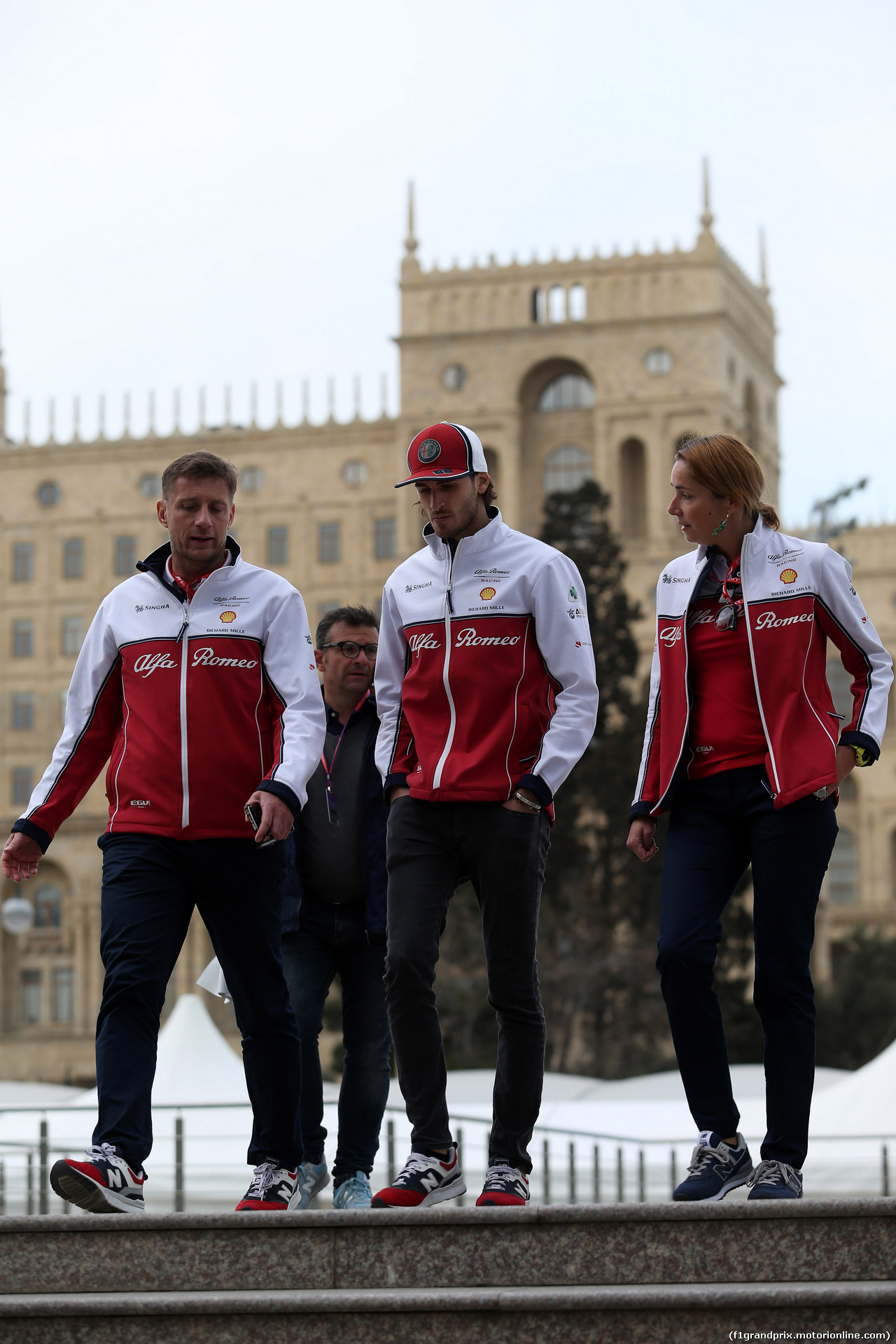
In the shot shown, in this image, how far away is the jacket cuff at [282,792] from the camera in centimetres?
567

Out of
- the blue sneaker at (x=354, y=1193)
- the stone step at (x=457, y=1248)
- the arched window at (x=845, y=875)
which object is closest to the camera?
the stone step at (x=457, y=1248)

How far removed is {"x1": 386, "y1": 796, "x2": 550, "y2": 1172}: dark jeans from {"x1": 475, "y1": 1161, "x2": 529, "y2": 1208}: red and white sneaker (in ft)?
0.18

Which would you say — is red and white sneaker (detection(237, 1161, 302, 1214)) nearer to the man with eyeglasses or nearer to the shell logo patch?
the man with eyeglasses

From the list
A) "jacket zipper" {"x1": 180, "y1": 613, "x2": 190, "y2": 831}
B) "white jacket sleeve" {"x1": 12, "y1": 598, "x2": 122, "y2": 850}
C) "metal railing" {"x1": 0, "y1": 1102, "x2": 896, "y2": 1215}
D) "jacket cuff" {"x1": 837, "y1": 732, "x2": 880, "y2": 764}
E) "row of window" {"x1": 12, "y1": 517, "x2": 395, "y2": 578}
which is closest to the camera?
"jacket zipper" {"x1": 180, "y1": 613, "x2": 190, "y2": 831}

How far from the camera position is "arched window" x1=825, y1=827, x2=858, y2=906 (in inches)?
2709

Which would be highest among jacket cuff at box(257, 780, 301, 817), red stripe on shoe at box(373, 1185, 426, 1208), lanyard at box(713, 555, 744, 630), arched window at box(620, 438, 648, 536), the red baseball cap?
arched window at box(620, 438, 648, 536)

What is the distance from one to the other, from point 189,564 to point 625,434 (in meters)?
56.9

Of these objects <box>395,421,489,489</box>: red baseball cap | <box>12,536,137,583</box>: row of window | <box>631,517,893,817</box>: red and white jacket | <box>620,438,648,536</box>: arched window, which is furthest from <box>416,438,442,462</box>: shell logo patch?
<box>12,536,137,583</box>: row of window

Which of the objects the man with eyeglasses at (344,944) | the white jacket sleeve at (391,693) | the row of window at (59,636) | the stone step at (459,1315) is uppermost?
the row of window at (59,636)

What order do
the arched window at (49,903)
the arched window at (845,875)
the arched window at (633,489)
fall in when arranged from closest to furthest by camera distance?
1. the arched window at (633,489)
2. the arched window at (49,903)
3. the arched window at (845,875)

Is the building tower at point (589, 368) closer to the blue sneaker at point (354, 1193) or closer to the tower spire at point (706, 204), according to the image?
the tower spire at point (706, 204)

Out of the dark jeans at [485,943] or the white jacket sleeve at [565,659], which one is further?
the white jacket sleeve at [565,659]

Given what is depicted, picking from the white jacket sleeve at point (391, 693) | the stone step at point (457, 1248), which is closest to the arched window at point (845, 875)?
the white jacket sleeve at point (391, 693)

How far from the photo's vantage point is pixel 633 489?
209 feet
